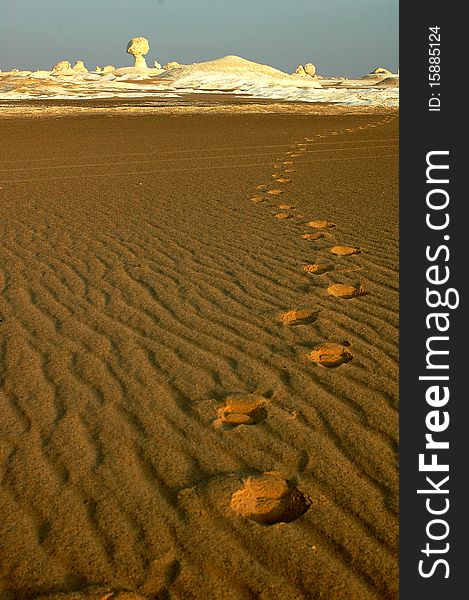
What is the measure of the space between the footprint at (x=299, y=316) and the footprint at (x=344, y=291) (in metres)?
0.40

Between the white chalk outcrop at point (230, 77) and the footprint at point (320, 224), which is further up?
the white chalk outcrop at point (230, 77)

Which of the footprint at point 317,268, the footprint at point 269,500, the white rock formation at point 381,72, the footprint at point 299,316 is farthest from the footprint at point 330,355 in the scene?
the white rock formation at point 381,72

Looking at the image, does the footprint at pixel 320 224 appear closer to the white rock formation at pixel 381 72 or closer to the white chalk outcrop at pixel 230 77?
the white chalk outcrop at pixel 230 77

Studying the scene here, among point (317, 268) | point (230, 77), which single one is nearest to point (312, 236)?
point (317, 268)

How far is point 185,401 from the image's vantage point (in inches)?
116

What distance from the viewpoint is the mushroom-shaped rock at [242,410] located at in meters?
2.78

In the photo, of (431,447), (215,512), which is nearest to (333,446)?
(431,447)

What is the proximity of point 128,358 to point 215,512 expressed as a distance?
1.42 metres

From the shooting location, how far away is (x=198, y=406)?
2.90 m

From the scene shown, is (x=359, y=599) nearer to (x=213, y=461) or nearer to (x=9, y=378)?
(x=213, y=461)

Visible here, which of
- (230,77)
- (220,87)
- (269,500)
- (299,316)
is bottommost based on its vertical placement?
(269,500)

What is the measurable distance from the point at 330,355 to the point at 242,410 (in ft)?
2.54

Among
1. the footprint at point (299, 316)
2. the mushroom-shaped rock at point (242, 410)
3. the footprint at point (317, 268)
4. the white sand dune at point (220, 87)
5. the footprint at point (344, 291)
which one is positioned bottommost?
the mushroom-shaped rock at point (242, 410)

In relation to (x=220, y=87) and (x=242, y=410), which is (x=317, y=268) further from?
(x=220, y=87)
